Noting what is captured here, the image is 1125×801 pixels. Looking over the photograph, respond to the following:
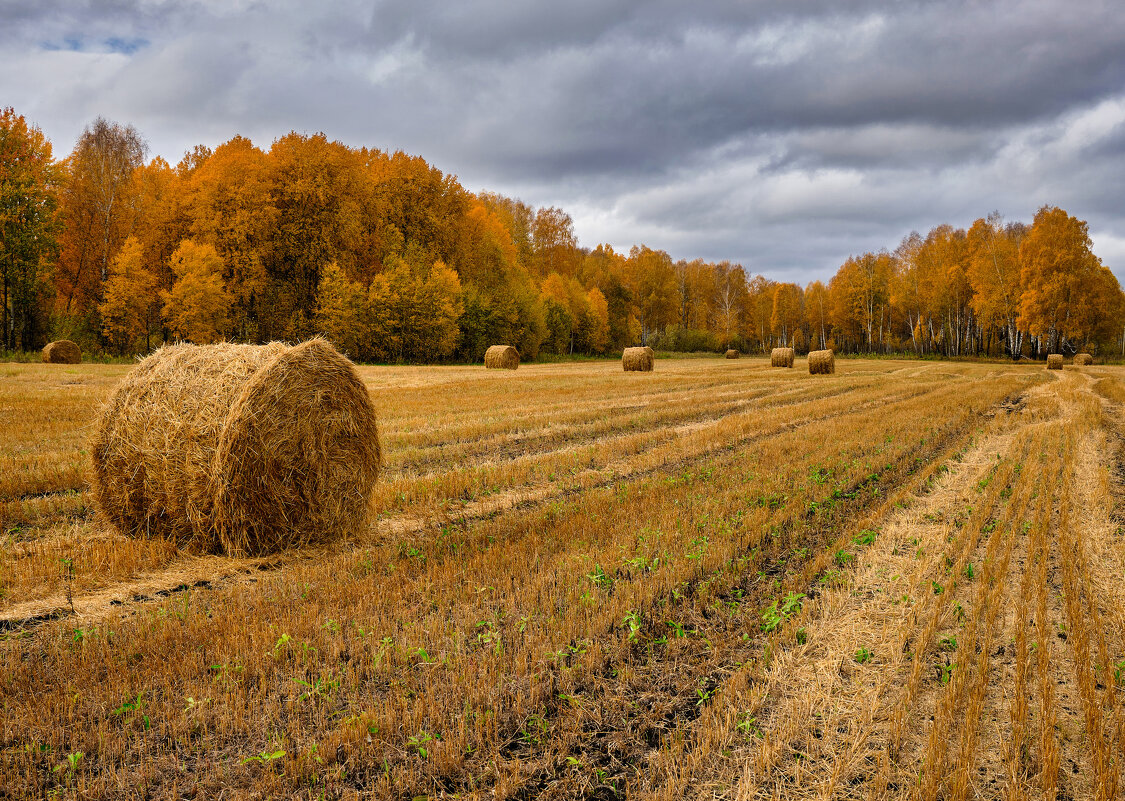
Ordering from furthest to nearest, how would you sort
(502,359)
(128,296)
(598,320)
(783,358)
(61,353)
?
(598,320) < (783,358) < (128,296) < (502,359) < (61,353)

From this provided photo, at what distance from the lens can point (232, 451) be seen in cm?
646

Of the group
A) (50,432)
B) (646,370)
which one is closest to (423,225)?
(646,370)

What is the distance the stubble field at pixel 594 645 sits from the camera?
329 centimetres

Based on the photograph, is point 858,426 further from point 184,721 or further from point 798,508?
point 184,721

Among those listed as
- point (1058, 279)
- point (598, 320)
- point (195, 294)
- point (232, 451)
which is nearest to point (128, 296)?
point (195, 294)

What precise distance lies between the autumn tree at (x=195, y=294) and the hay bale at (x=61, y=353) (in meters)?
5.81

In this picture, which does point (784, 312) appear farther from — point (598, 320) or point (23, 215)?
point (23, 215)

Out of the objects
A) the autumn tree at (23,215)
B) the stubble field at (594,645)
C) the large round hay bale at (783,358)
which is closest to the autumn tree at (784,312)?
the large round hay bale at (783,358)

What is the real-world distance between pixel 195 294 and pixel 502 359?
19473mm

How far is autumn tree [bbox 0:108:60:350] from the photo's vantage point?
1435 inches

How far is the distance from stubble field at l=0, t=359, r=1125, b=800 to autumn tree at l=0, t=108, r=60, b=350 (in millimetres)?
37763

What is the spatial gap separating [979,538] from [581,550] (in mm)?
4377

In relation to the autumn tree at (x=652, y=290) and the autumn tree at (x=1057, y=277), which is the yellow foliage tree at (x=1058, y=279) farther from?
the autumn tree at (x=652, y=290)

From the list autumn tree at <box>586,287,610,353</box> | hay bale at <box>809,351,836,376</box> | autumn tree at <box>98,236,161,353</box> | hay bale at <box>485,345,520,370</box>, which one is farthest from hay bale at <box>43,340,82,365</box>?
autumn tree at <box>586,287,610,353</box>
